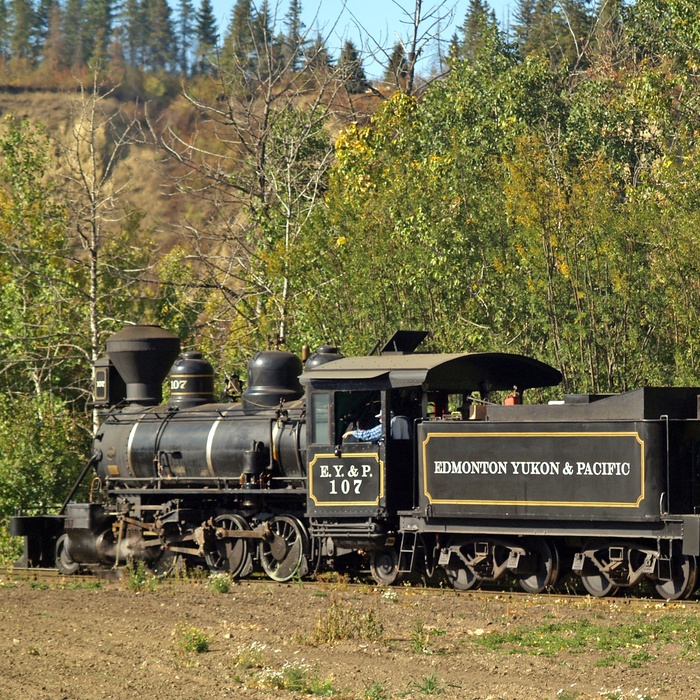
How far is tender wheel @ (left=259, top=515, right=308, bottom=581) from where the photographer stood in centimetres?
1510

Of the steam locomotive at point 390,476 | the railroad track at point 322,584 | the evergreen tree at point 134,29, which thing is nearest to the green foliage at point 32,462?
the railroad track at point 322,584

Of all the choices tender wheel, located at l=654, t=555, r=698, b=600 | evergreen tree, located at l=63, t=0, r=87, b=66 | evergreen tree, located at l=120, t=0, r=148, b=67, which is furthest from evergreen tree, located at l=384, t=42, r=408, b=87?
evergreen tree, located at l=120, t=0, r=148, b=67

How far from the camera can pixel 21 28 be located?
115m

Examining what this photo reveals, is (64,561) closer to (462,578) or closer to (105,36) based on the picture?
(462,578)

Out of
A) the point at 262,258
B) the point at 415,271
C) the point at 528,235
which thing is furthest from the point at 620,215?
the point at 262,258

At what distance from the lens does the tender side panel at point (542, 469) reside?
12344 mm

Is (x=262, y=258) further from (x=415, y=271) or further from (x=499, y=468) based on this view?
(x=499, y=468)

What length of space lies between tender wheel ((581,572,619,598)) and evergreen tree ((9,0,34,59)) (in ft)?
358

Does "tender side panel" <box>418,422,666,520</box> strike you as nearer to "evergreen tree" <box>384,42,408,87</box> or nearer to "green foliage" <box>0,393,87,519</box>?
"green foliage" <box>0,393,87,519</box>

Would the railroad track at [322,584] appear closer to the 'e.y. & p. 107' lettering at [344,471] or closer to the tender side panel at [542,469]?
the tender side panel at [542,469]

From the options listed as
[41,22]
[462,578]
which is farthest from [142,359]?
[41,22]

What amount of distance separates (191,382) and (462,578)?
18.9ft

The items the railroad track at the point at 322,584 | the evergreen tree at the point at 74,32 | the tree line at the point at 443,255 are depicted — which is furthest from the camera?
the evergreen tree at the point at 74,32

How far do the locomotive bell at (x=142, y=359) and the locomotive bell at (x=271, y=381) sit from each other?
2212 millimetres
